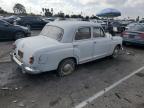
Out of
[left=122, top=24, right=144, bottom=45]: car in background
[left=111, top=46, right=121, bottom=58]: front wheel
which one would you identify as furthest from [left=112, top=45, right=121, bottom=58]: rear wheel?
[left=122, top=24, right=144, bottom=45]: car in background

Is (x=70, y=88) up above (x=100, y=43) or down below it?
below

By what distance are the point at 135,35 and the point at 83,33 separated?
5.28 m

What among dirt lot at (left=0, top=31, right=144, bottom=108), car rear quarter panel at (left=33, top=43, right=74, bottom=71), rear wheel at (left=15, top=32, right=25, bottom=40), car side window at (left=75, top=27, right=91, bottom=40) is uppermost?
car side window at (left=75, top=27, right=91, bottom=40)

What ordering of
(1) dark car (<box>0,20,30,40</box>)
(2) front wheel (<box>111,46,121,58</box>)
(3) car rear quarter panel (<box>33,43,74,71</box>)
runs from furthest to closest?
(1) dark car (<box>0,20,30,40</box>)
(2) front wheel (<box>111,46,121,58</box>)
(3) car rear quarter panel (<box>33,43,74,71</box>)

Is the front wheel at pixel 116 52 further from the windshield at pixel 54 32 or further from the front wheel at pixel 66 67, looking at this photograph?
the windshield at pixel 54 32

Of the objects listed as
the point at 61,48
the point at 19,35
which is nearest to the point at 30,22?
the point at 19,35

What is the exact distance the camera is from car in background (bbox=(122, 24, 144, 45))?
30.6ft

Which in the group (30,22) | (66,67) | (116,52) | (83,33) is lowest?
(66,67)

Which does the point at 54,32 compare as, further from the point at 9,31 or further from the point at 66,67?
the point at 9,31

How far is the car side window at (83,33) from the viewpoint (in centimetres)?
537

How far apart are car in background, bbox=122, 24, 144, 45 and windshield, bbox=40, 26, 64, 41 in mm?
5959

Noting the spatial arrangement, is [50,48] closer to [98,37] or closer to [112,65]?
[98,37]

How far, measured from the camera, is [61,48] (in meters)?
4.77

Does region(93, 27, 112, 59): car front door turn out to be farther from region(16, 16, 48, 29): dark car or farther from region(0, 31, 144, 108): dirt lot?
region(16, 16, 48, 29): dark car
